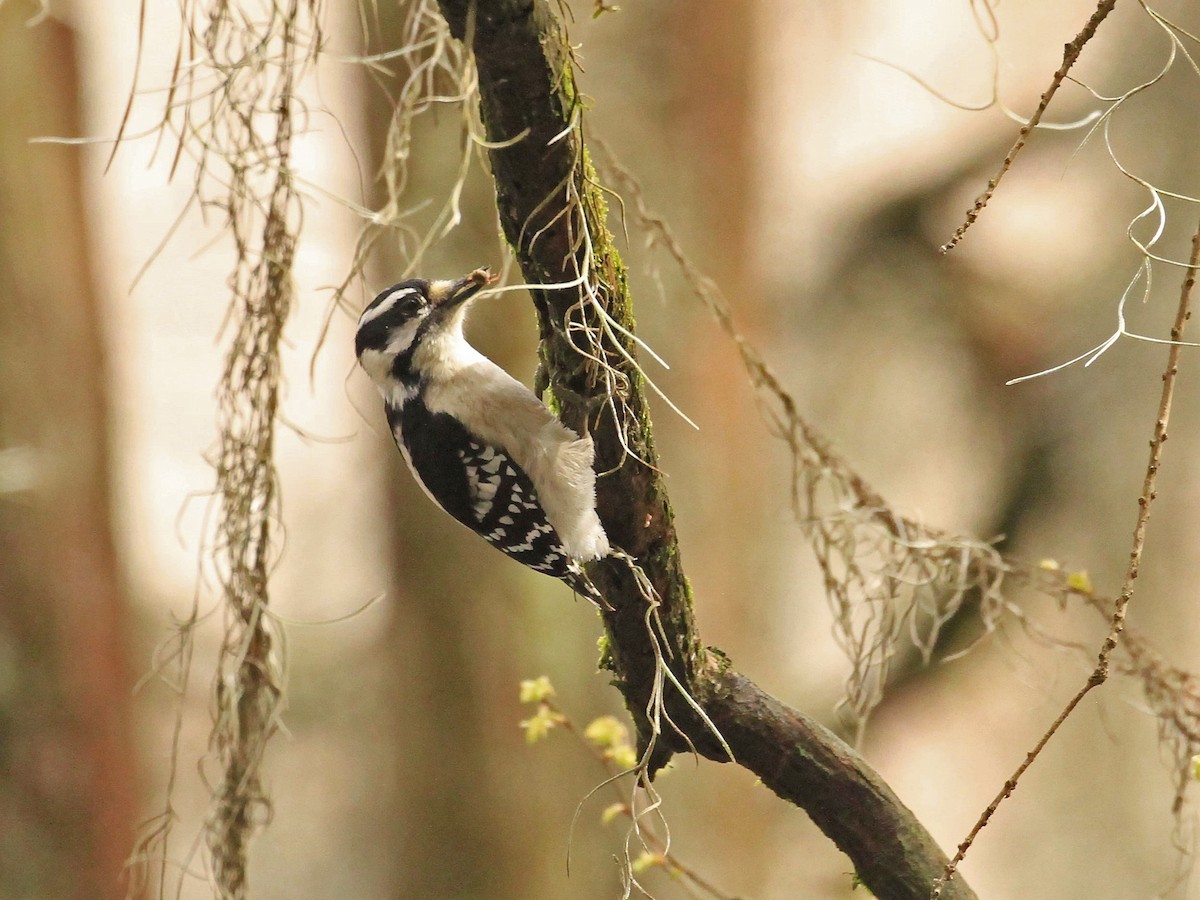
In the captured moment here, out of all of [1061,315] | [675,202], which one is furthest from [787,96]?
[1061,315]

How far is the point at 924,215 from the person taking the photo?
5.14 m

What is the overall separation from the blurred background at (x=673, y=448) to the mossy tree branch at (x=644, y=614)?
203 cm

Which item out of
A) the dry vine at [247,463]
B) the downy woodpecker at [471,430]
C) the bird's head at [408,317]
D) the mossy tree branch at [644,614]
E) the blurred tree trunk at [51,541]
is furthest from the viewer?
the blurred tree trunk at [51,541]

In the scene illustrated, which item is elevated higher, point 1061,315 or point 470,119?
point 1061,315

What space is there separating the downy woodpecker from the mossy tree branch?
0.35 m

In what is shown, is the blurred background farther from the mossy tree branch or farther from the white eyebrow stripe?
the mossy tree branch

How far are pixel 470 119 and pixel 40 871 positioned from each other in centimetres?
343

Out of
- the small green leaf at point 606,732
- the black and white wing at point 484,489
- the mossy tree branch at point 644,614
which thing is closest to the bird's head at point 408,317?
the black and white wing at point 484,489

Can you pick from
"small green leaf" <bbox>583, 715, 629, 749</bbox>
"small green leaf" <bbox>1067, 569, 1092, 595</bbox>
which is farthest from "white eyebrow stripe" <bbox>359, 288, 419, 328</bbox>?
"small green leaf" <bbox>1067, 569, 1092, 595</bbox>

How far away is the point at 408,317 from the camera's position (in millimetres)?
2373

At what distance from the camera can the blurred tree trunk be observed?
12.4ft

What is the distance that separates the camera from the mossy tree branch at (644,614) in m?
1.43

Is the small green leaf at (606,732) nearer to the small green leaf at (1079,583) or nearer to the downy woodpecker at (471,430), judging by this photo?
the downy woodpecker at (471,430)

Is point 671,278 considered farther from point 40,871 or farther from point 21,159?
point 40,871
